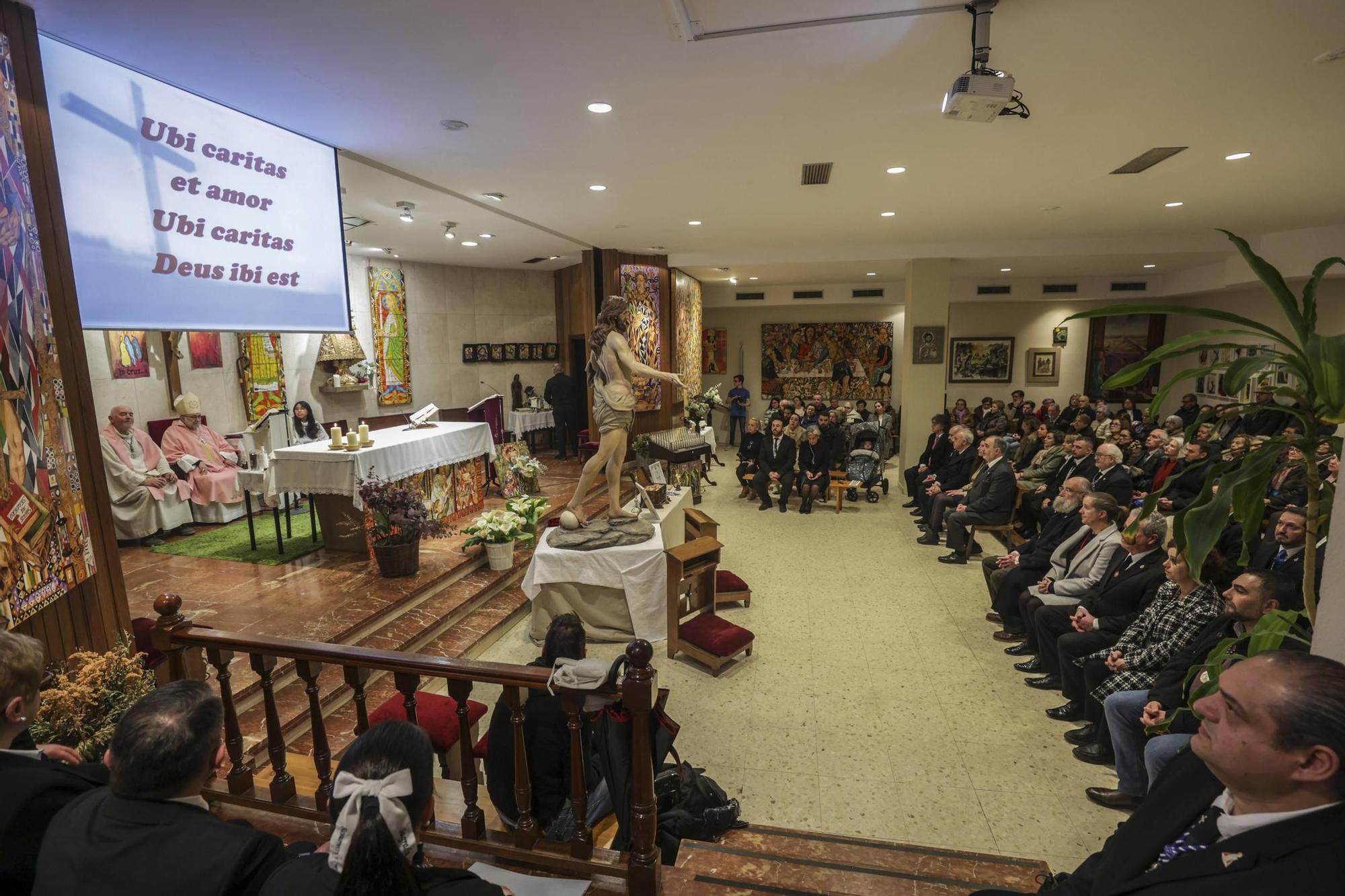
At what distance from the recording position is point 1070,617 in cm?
382

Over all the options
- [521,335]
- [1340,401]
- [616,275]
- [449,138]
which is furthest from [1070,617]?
[521,335]

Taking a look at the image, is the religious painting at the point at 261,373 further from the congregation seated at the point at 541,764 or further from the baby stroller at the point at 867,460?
the baby stroller at the point at 867,460

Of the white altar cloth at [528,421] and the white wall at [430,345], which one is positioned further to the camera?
the white altar cloth at [528,421]

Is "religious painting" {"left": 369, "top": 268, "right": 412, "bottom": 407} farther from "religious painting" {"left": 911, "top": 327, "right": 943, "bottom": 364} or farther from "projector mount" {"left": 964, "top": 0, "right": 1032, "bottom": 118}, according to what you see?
"projector mount" {"left": 964, "top": 0, "right": 1032, "bottom": 118}

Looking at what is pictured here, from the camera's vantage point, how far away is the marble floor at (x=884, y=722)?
111 inches

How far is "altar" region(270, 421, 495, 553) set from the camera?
16.1ft

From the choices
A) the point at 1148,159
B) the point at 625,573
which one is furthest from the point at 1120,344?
the point at 625,573

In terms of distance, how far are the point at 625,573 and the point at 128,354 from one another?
519cm

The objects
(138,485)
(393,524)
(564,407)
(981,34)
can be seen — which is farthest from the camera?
(564,407)

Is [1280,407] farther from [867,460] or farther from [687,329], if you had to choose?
[687,329]

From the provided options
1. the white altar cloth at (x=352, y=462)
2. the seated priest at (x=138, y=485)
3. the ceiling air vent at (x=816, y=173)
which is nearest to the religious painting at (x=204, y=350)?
the seated priest at (x=138, y=485)

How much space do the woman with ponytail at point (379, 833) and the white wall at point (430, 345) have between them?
6724 mm

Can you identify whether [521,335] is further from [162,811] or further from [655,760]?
[162,811]

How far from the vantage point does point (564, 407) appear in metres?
10.1
